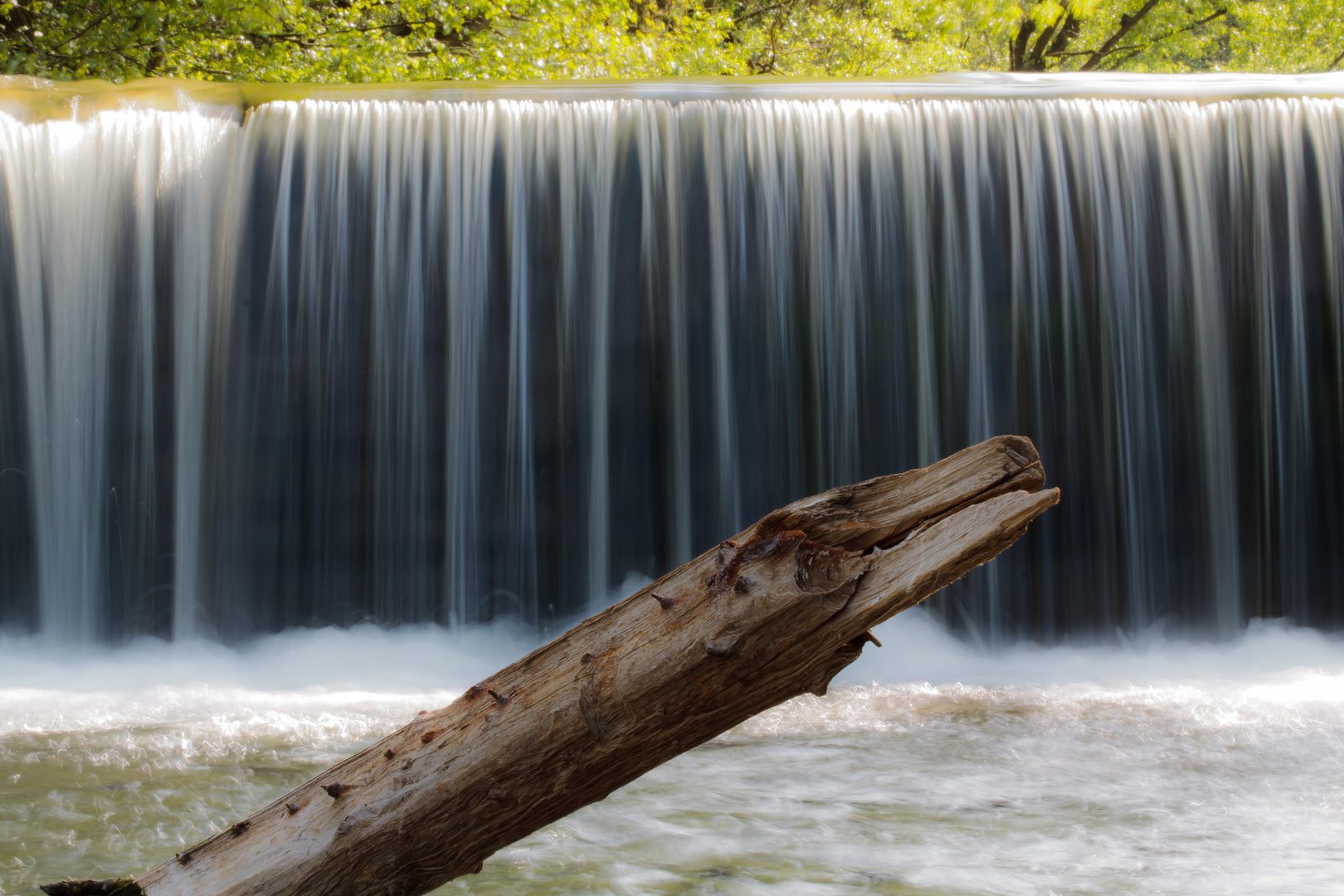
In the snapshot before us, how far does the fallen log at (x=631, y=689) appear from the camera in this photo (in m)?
1.64

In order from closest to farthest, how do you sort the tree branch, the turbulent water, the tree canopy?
the turbulent water, the tree canopy, the tree branch

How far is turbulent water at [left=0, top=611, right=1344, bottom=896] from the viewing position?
3166 millimetres

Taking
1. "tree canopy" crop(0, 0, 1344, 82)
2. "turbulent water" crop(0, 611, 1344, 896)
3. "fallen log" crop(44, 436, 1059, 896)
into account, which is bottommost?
"turbulent water" crop(0, 611, 1344, 896)

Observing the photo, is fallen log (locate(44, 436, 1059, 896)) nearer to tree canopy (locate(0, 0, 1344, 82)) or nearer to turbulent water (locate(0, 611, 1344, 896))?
turbulent water (locate(0, 611, 1344, 896))

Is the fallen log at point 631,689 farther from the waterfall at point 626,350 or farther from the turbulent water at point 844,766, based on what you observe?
the waterfall at point 626,350

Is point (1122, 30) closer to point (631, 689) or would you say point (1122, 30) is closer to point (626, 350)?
point (626, 350)

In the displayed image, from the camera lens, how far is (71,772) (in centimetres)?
406

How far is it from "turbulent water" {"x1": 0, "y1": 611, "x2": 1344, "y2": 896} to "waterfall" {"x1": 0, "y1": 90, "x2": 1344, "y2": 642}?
40cm

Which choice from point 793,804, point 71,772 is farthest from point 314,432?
point 793,804

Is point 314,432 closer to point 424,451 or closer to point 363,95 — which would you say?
point 424,451

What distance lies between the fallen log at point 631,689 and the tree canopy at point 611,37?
922 cm

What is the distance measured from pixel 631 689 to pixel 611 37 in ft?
34.3

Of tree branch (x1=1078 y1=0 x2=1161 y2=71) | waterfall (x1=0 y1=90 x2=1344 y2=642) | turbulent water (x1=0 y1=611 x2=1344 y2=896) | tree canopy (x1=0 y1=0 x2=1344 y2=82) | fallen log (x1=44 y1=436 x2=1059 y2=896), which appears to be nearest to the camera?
fallen log (x1=44 y1=436 x2=1059 y2=896)

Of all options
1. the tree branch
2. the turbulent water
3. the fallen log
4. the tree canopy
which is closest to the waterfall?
the turbulent water
